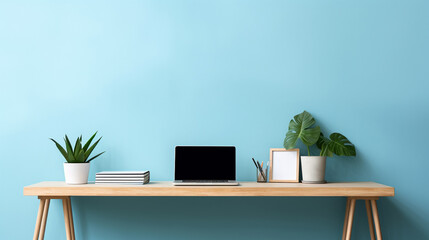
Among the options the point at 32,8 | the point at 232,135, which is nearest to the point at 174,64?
the point at 232,135

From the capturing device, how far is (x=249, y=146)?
2281 millimetres

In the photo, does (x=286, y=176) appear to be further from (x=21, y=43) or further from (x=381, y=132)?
(x=21, y=43)

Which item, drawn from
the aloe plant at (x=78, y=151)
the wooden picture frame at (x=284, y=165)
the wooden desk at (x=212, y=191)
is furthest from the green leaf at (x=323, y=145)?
the aloe plant at (x=78, y=151)

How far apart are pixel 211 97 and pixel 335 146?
2.49ft

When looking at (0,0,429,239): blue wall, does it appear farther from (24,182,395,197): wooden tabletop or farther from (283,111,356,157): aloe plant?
(24,182,395,197): wooden tabletop

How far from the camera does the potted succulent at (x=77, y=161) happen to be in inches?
81.4

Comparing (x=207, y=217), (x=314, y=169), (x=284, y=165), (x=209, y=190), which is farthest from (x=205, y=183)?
(x=314, y=169)

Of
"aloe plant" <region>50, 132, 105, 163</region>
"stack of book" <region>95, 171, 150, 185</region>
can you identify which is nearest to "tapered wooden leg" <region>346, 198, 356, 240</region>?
"stack of book" <region>95, 171, 150, 185</region>

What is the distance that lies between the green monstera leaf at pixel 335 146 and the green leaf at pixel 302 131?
0.09 meters

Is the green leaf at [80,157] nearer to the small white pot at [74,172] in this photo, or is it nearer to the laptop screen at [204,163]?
the small white pot at [74,172]

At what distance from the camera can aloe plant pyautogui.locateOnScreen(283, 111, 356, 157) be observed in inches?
84.4

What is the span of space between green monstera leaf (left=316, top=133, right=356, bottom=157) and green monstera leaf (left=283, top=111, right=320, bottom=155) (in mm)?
83

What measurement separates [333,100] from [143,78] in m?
1.13

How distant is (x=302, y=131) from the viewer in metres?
2.16
